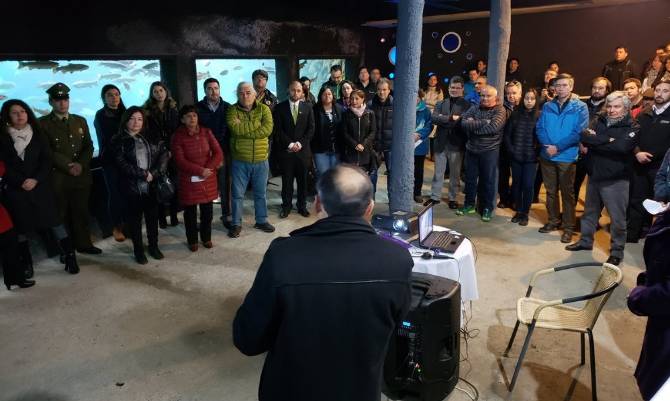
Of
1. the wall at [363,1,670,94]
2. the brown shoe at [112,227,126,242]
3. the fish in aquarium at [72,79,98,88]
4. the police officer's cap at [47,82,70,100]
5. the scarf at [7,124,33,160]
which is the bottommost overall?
the brown shoe at [112,227,126,242]

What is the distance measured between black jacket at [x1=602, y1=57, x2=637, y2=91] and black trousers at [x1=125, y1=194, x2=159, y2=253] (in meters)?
8.72

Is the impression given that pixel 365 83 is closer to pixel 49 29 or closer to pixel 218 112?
pixel 218 112

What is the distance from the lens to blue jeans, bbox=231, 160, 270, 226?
5.94m

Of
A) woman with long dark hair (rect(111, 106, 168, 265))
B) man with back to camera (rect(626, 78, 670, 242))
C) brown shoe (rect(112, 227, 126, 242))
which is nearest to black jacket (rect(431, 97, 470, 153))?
man with back to camera (rect(626, 78, 670, 242))

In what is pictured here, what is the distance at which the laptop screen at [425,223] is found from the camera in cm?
364

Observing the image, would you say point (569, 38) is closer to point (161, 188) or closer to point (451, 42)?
point (451, 42)

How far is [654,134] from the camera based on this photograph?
5.36 meters

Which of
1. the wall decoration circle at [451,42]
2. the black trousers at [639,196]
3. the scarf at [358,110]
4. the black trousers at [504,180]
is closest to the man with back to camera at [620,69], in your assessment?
the wall decoration circle at [451,42]

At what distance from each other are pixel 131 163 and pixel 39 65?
1735 mm

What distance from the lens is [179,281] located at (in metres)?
4.94

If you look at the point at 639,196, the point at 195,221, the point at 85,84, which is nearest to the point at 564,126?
the point at 639,196

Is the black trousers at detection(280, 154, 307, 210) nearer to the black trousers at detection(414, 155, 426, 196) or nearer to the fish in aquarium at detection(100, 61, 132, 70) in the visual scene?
the black trousers at detection(414, 155, 426, 196)

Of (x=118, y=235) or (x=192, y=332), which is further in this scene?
(x=118, y=235)

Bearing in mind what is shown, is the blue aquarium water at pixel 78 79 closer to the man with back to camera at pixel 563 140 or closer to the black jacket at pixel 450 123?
the black jacket at pixel 450 123
